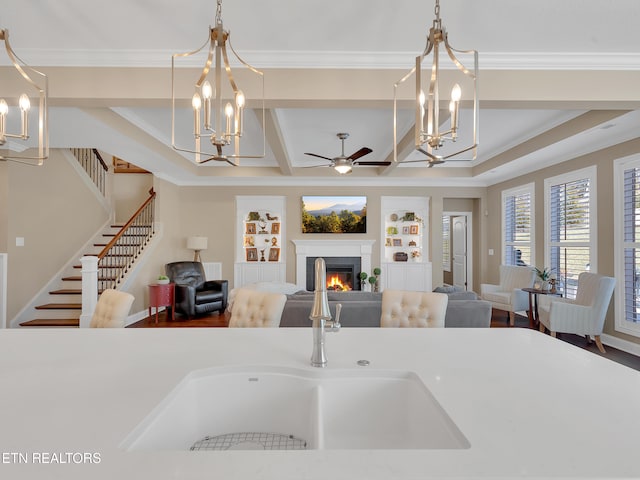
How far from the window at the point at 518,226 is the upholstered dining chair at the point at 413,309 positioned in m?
4.63

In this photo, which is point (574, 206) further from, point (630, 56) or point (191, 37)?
point (191, 37)

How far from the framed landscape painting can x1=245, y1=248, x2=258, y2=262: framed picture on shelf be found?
3.80 ft

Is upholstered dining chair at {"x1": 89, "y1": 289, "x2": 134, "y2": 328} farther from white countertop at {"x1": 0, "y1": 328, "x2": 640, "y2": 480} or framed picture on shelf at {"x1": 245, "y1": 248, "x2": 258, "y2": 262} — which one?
framed picture on shelf at {"x1": 245, "y1": 248, "x2": 258, "y2": 262}

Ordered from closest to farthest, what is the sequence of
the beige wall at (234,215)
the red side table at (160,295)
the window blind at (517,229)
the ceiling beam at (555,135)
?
the ceiling beam at (555,135) < the red side table at (160,295) < the window blind at (517,229) < the beige wall at (234,215)

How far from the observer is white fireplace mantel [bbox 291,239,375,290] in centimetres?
705

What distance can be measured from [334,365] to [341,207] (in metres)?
6.04

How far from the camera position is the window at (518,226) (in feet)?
19.2

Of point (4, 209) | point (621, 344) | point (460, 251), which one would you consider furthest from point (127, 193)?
point (621, 344)

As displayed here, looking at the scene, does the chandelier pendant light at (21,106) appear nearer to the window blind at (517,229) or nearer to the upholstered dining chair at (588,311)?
the upholstered dining chair at (588,311)

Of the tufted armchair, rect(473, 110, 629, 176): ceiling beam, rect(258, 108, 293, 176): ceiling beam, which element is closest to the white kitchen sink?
rect(258, 108, 293, 176): ceiling beam

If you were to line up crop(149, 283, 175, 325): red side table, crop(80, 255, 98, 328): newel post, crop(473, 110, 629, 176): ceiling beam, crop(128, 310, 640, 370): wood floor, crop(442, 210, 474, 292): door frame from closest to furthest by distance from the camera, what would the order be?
crop(473, 110, 629, 176): ceiling beam < crop(128, 310, 640, 370): wood floor < crop(80, 255, 98, 328): newel post < crop(149, 283, 175, 325): red side table < crop(442, 210, 474, 292): door frame

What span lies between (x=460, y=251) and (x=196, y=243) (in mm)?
6141

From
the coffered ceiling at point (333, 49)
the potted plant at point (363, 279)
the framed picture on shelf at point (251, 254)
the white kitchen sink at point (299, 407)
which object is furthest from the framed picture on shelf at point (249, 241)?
the white kitchen sink at point (299, 407)

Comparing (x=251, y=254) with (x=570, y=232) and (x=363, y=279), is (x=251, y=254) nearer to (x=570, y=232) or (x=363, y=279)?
(x=363, y=279)
